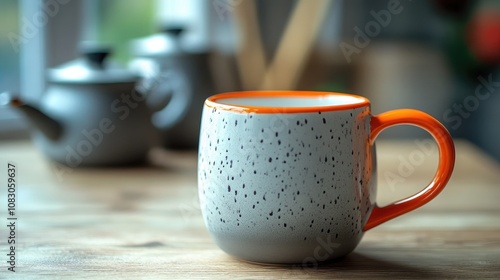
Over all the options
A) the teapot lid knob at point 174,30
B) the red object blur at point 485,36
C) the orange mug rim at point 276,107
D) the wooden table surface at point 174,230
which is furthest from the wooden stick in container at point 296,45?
the orange mug rim at point 276,107

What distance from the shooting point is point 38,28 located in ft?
5.02

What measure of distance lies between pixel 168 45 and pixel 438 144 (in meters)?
0.68

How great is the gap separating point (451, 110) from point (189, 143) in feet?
5.10

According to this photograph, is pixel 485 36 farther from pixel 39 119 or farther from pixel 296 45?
pixel 39 119

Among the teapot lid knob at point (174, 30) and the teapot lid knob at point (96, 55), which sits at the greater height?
the teapot lid knob at point (174, 30)

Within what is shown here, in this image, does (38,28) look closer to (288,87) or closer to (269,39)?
(288,87)

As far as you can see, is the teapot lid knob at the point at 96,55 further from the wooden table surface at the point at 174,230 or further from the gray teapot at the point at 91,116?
the wooden table surface at the point at 174,230

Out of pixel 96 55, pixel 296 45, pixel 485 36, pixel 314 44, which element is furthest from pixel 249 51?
pixel 96 55

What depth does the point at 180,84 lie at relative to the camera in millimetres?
1161

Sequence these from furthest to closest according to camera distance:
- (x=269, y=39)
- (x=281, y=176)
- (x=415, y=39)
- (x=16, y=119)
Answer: (x=415, y=39) → (x=269, y=39) → (x=16, y=119) → (x=281, y=176)

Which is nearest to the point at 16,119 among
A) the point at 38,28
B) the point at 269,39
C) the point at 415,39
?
the point at 38,28

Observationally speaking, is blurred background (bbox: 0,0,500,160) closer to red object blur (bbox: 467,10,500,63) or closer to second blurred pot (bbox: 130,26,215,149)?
red object blur (bbox: 467,10,500,63)

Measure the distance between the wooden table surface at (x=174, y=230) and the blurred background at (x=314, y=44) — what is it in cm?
52

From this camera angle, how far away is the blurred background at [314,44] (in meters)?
1.56
